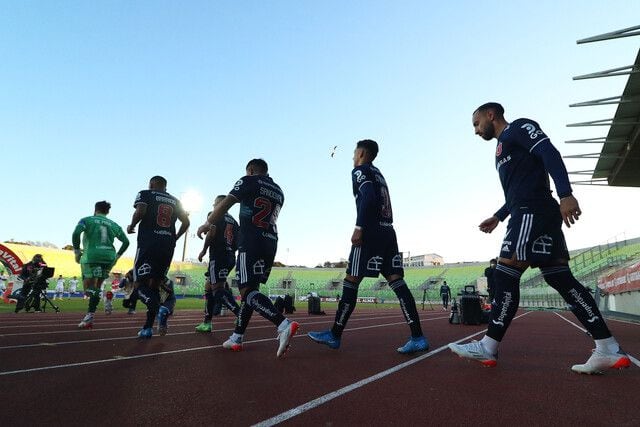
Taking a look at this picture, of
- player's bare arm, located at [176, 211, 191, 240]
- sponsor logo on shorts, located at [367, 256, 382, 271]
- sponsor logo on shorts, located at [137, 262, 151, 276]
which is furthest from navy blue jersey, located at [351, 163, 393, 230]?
sponsor logo on shorts, located at [137, 262, 151, 276]

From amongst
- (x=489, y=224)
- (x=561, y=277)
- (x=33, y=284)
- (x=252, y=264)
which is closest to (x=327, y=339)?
(x=252, y=264)

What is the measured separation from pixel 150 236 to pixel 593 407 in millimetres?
5154

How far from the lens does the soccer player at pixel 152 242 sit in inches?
214

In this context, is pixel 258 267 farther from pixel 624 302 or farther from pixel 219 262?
pixel 624 302

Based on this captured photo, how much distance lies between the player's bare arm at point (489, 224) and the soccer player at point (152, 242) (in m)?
4.16

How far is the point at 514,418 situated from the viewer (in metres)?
1.93

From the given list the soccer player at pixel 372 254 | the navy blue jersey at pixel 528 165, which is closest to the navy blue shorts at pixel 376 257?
the soccer player at pixel 372 254

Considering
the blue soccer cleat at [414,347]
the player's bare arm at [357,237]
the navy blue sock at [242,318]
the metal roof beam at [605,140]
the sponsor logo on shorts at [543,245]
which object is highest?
the metal roof beam at [605,140]

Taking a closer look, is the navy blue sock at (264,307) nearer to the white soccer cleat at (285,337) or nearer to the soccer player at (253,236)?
the soccer player at (253,236)

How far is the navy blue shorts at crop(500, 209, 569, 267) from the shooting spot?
304 centimetres

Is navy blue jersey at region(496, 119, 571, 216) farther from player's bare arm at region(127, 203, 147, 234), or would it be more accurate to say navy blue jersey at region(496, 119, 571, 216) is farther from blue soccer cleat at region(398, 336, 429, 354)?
player's bare arm at region(127, 203, 147, 234)

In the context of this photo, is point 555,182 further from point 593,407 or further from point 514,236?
point 593,407

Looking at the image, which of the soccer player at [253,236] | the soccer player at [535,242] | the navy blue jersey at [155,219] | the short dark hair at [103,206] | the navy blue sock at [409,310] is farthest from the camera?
the short dark hair at [103,206]

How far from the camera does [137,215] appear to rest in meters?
5.45
